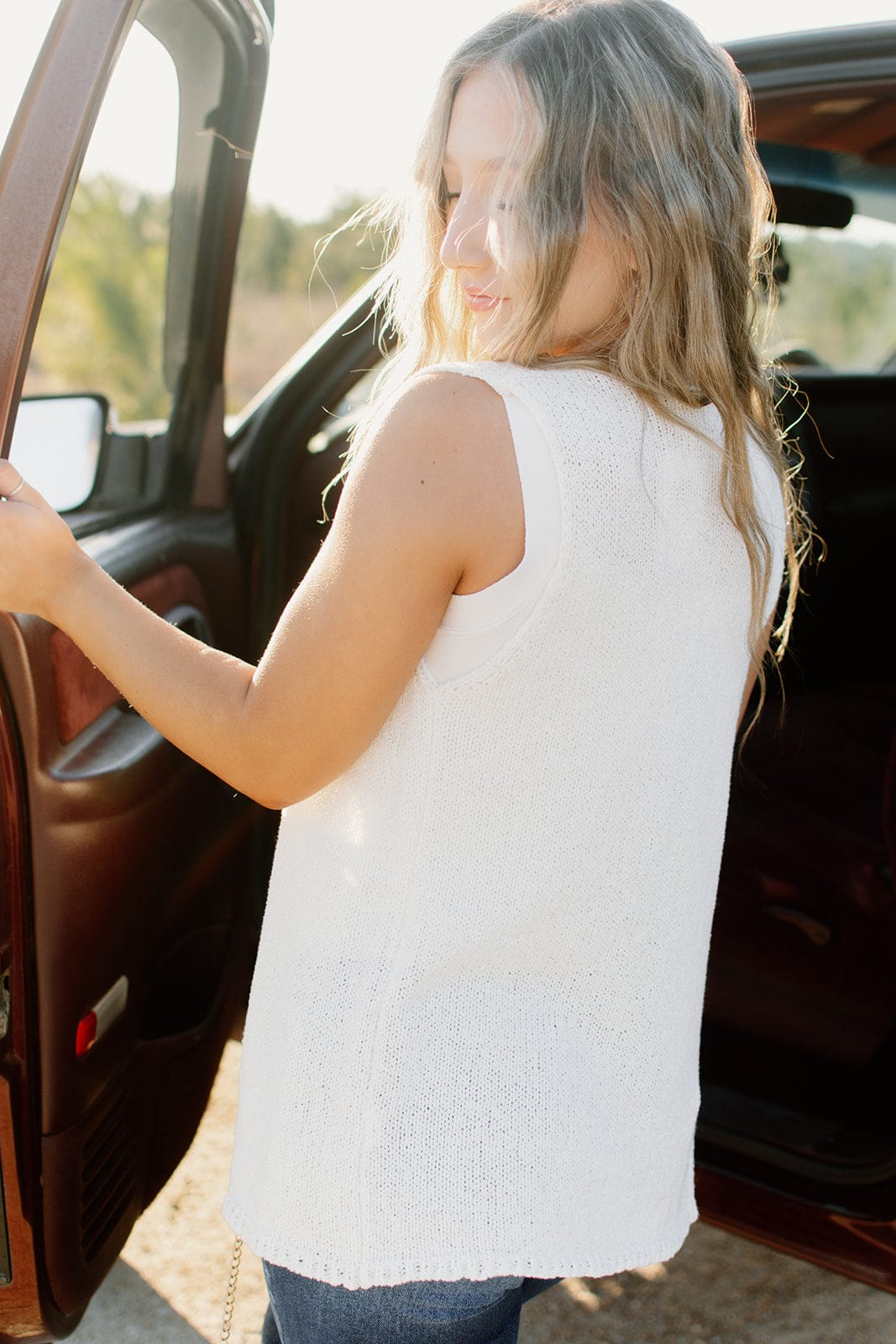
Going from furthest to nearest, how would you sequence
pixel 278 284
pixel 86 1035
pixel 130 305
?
1. pixel 278 284
2. pixel 130 305
3. pixel 86 1035

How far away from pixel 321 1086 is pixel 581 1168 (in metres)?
0.22

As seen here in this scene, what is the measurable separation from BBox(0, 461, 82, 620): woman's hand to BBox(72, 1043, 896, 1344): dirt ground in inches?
53.8

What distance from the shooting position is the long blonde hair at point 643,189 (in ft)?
3.27

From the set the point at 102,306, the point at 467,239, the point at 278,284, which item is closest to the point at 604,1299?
the point at 467,239

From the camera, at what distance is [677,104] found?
103cm

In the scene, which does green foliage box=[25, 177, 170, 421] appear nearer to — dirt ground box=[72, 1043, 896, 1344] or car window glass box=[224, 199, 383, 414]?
car window glass box=[224, 199, 383, 414]

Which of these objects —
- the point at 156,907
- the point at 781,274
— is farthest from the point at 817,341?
the point at 156,907

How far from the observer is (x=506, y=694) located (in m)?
0.96

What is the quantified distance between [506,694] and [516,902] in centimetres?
18

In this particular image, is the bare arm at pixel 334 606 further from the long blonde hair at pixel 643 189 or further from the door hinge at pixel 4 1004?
the door hinge at pixel 4 1004

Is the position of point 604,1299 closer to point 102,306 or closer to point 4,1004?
point 4,1004

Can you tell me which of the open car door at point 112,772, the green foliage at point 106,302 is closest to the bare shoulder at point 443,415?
the open car door at point 112,772

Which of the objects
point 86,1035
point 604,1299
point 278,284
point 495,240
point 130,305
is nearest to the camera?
point 495,240

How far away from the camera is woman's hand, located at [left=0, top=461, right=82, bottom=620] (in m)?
1.06
